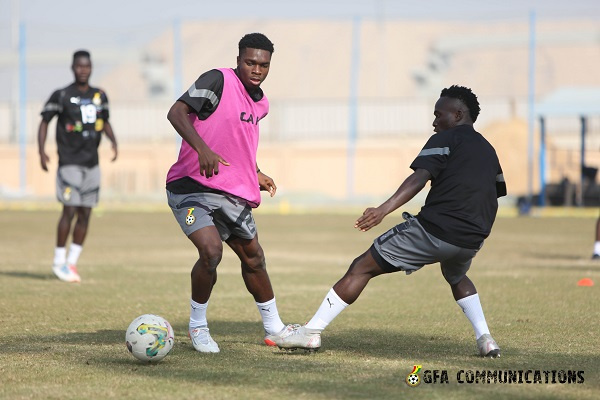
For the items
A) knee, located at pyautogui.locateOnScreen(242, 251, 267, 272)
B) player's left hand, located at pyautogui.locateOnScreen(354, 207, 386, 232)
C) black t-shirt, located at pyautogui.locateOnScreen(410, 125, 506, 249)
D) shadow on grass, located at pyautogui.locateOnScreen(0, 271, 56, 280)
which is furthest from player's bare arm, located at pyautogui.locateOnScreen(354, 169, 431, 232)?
shadow on grass, located at pyautogui.locateOnScreen(0, 271, 56, 280)

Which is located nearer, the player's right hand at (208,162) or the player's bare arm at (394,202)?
the player's bare arm at (394,202)

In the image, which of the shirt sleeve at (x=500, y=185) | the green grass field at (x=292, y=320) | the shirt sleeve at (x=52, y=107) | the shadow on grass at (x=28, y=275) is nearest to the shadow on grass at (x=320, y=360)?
the green grass field at (x=292, y=320)

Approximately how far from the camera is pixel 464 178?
23.6 feet

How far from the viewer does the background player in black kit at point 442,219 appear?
23.5 feet

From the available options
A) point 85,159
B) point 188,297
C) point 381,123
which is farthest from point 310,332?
point 381,123

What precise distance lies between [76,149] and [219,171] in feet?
19.5

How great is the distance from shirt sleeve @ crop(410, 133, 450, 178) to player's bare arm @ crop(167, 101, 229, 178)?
136cm

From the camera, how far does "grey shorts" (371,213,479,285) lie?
7188 millimetres

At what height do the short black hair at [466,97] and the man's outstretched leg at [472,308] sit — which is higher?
the short black hair at [466,97]

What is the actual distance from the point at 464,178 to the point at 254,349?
203 cm

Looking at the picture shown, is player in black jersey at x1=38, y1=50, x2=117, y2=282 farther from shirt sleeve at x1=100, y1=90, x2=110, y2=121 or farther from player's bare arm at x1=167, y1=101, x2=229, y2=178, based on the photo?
player's bare arm at x1=167, y1=101, x2=229, y2=178

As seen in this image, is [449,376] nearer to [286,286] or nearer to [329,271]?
[286,286]

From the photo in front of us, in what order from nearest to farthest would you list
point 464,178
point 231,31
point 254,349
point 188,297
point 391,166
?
point 464,178 → point 254,349 → point 188,297 → point 391,166 → point 231,31

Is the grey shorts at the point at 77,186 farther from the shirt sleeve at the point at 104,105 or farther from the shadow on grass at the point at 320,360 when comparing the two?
the shadow on grass at the point at 320,360
